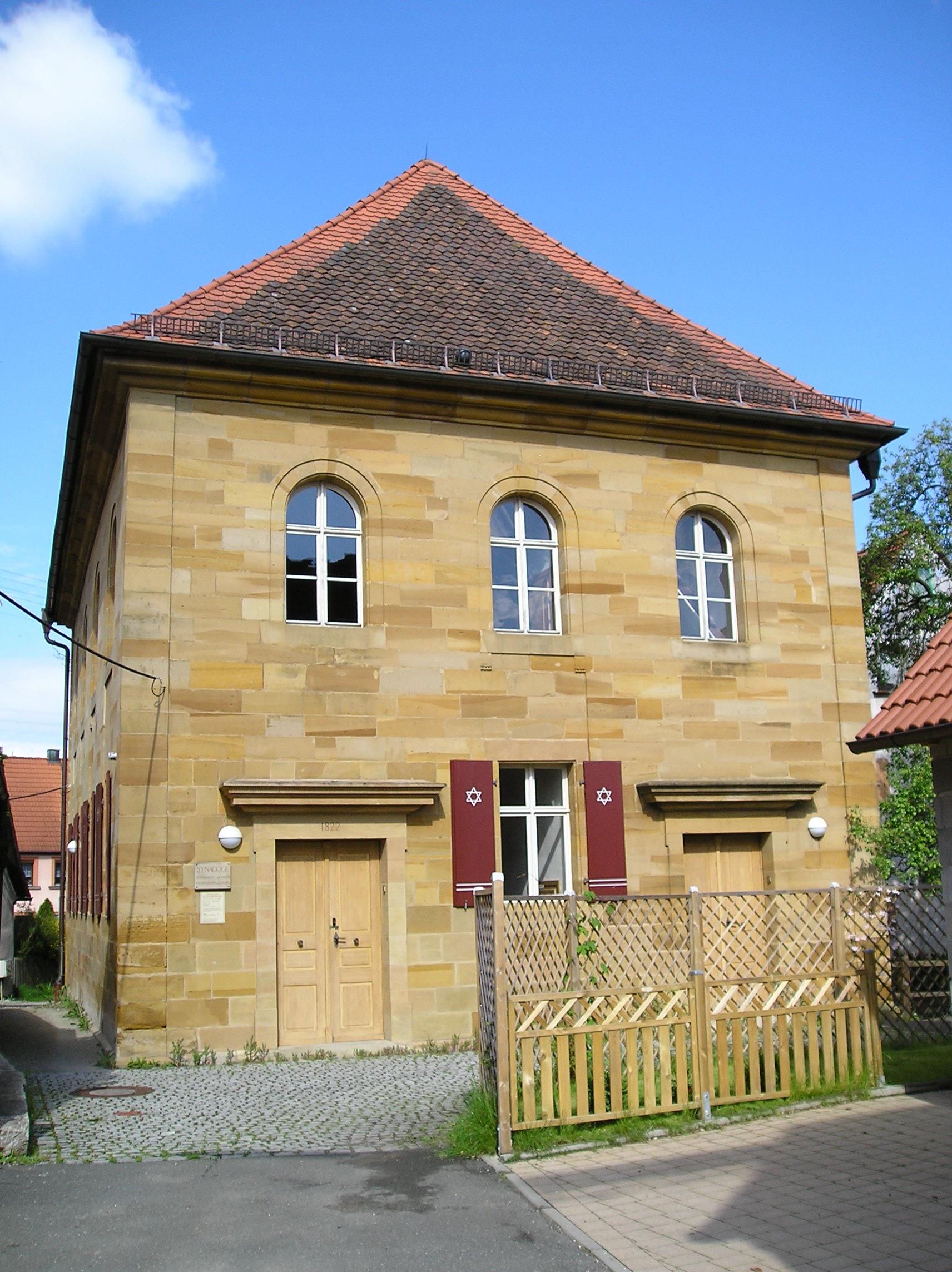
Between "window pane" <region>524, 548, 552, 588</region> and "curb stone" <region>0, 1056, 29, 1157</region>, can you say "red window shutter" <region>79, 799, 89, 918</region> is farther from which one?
"curb stone" <region>0, 1056, 29, 1157</region>

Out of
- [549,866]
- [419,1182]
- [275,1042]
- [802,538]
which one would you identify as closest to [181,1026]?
[275,1042]

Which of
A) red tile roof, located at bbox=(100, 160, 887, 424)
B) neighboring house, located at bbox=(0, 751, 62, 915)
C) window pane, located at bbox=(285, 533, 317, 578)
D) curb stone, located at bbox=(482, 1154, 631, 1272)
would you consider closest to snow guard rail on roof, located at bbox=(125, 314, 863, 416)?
red tile roof, located at bbox=(100, 160, 887, 424)

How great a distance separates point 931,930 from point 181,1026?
273 inches

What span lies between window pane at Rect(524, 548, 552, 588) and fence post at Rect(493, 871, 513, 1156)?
6.56 m

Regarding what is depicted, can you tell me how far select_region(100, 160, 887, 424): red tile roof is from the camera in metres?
14.1

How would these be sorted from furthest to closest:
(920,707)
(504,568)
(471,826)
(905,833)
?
(905,833)
(504,568)
(471,826)
(920,707)

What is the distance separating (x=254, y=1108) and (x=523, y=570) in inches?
267

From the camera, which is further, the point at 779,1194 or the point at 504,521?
the point at 504,521

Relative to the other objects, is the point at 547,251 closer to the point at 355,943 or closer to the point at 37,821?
the point at 355,943

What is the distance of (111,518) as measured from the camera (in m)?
15.3

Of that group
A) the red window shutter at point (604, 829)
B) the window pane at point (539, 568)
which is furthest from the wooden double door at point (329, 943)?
the window pane at point (539, 568)

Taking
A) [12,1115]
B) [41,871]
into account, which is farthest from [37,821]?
[12,1115]

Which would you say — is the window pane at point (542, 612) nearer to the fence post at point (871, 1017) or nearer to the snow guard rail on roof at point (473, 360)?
the snow guard rail on roof at point (473, 360)

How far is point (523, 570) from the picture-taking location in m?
14.2
